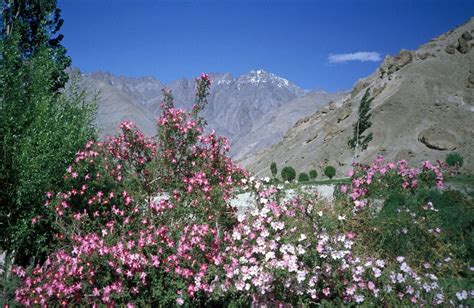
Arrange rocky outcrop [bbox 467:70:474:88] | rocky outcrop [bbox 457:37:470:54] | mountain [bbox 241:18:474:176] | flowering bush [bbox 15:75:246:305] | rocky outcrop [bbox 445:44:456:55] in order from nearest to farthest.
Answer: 1. flowering bush [bbox 15:75:246:305]
2. mountain [bbox 241:18:474:176]
3. rocky outcrop [bbox 467:70:474:88]
4. rocky outcrop [bbox 457:37:470:54]
5. rocky outcrop [bbox 445:44:456:55]

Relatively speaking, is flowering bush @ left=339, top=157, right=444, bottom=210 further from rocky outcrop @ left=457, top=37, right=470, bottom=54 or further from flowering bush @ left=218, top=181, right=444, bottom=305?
rocky outcrop @ left=457, top=37, right=470, bottom=54

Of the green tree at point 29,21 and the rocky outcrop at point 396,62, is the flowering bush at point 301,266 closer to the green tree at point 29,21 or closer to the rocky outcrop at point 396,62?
the green tree at point 29,21

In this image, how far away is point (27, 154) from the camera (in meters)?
6.93

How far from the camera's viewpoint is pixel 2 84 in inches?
309

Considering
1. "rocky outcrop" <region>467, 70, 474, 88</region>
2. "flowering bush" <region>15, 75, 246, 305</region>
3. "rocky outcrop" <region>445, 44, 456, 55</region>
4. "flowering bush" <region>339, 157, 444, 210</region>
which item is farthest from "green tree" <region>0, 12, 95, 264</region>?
"rocky outcrop" <region>445, 44, 456, 55</region>

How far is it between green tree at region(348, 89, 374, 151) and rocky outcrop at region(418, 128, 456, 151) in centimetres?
588

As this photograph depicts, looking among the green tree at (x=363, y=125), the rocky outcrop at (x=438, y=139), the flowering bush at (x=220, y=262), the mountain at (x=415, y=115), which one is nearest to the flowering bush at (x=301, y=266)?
the flowering bush at (x=220, y=262)

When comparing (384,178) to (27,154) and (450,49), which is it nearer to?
(27,154)

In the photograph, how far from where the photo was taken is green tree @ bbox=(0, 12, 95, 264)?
6992 mm

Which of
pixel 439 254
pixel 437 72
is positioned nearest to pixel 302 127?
pixel 437 72

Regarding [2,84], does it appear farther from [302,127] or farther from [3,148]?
[302,127]

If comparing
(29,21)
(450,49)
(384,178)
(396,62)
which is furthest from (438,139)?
(29,21)

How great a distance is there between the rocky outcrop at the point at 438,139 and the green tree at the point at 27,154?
38.9 m

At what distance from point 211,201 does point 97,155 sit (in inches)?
110
